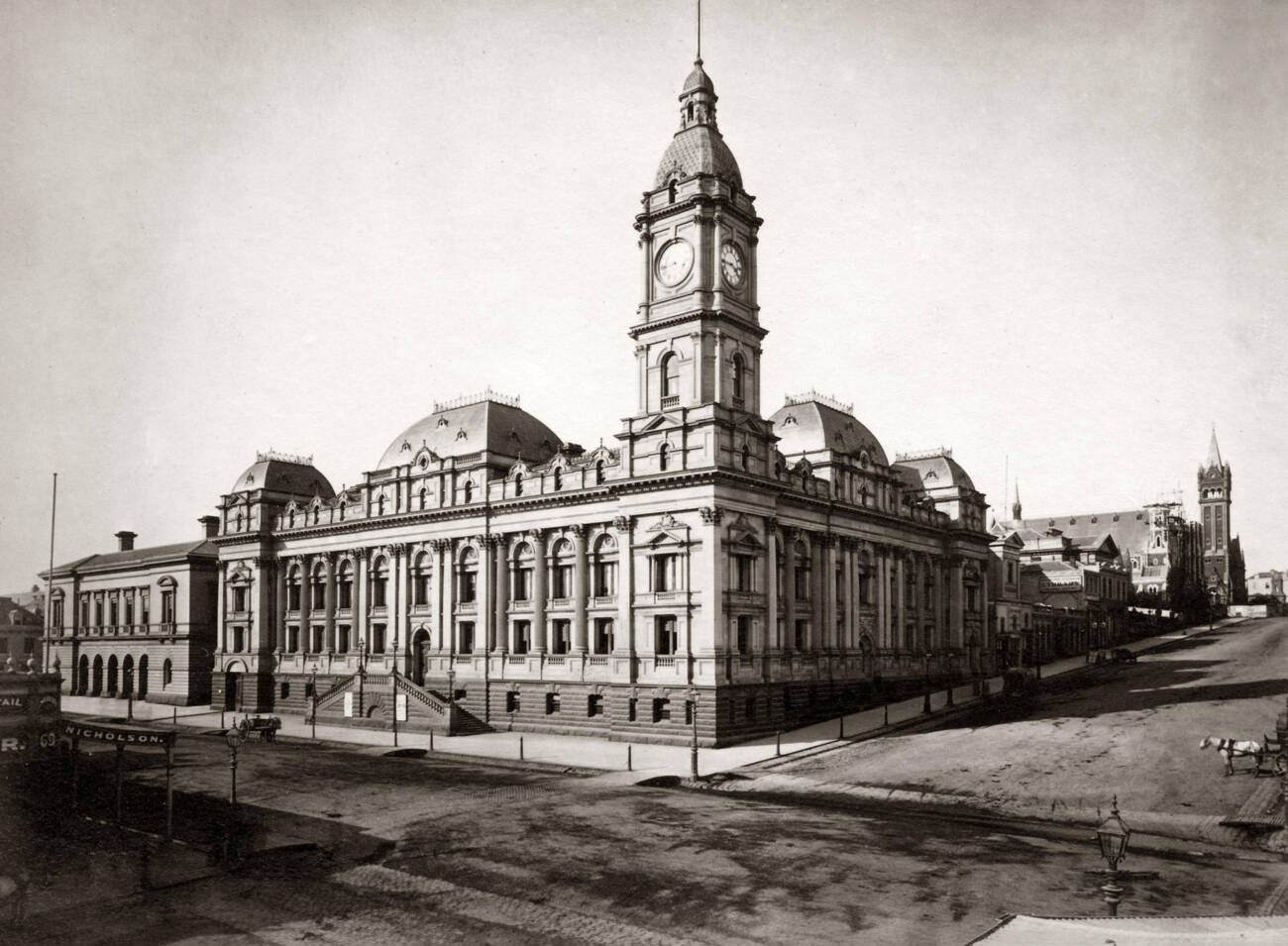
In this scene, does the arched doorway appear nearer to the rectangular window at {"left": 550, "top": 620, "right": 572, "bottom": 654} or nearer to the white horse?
the rectangular window at {"left": 550, "top": 620, "right": 572, "bottom": 654}

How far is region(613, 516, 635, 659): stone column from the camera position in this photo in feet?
167

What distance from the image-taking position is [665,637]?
50.1 metres

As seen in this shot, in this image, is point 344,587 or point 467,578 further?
point 344,587

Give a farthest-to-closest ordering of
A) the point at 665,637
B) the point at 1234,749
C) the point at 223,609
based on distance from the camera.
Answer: the point at 223,609 < the point at 665,637 < the point at 1234,749

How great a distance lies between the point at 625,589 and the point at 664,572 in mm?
2520

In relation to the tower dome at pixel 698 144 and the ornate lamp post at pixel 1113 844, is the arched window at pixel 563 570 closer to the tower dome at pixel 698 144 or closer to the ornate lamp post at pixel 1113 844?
the tower dome at pixel 698 144

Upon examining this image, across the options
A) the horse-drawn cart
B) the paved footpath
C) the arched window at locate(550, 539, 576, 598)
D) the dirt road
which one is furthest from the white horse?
the horse-drawn cart

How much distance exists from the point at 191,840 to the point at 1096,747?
1330 inches

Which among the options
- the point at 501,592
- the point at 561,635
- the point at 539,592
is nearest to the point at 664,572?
the point at 561,635

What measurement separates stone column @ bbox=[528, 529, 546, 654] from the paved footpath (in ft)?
18.1

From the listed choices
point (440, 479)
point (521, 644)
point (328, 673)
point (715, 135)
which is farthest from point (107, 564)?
point (715, 135)

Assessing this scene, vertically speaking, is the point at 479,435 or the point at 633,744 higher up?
the point at 479,435

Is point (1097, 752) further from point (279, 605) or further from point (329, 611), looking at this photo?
point (279, 605)

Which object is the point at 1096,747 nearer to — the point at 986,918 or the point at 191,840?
the point at 986,918
